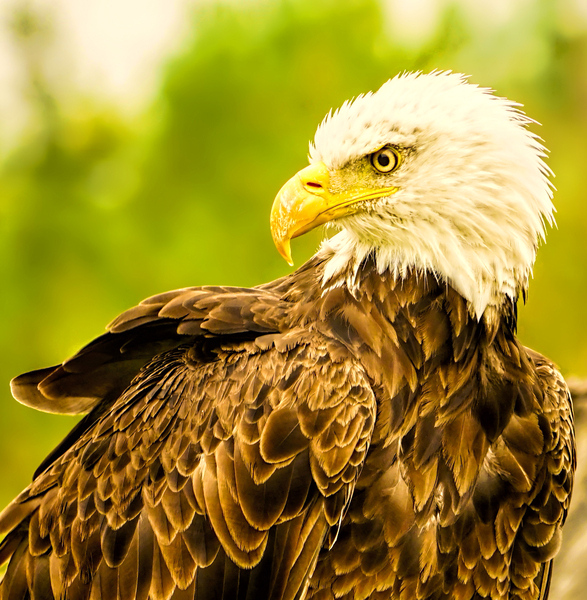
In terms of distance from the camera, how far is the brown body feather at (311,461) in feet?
9.50

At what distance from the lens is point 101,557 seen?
3.13 metres

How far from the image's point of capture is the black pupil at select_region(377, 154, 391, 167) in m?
3.07

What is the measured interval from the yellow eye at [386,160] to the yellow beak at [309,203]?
8cm

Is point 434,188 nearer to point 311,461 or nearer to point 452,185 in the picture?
point 452,185

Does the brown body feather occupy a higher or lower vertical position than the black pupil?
lower

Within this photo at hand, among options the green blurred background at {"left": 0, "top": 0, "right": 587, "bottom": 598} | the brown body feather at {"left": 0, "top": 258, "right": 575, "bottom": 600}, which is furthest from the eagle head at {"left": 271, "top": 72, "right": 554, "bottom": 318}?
the green blurred background at {"left": 0, "top": 0, "right": 587, "bottom": 598}

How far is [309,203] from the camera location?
311 centimetres

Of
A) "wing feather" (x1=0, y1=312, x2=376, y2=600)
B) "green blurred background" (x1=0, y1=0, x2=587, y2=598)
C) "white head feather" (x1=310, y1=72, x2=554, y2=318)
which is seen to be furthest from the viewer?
"green blurred background" (x1=0, y1=0, x2=587, y2=598)

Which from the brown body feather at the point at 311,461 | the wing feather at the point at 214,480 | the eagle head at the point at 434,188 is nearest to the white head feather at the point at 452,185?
the eagle head at the point at 434,188

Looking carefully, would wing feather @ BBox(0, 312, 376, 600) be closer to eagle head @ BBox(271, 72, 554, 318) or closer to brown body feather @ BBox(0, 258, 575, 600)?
brown body feather @ BBox(0, 258, 575, 600)

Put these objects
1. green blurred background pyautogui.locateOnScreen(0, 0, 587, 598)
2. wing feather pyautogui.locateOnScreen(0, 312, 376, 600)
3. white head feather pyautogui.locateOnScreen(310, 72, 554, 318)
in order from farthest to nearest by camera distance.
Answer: green blurred background pyautogui.locateOnScreen(0, 0, 587, 598), white head feather pyautogui.locateOnScreen(310, 72, 554, 318), wing feather pyautogui.locateOnScreen(0, 312, 376, 600)

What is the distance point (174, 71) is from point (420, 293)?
7.81 meters

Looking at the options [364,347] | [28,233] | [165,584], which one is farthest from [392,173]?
[28,233]

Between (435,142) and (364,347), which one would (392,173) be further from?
(364,347)
